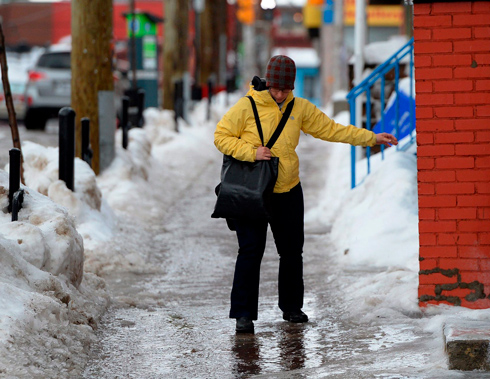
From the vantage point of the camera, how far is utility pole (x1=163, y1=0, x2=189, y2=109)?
20.4 m

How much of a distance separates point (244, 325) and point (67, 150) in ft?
10.2

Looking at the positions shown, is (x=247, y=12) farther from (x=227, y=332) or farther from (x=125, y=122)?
(x=227, y=332)

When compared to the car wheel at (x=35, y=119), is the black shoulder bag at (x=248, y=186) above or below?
below

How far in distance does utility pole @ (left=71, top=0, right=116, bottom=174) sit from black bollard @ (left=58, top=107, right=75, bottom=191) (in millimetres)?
1907

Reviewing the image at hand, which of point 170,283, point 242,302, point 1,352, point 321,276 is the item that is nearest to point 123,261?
point 170,283

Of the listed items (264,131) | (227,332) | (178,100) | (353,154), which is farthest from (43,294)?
(178,100)

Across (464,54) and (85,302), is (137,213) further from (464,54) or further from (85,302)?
(464,54)

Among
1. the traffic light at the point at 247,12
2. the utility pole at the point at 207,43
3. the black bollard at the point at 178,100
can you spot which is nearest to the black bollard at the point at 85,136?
the black bollard at the point at 178,100

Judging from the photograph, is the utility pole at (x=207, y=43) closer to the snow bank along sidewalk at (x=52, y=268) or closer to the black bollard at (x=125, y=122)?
the black bollard at (x=125, y=122)

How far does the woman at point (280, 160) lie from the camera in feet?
17.8

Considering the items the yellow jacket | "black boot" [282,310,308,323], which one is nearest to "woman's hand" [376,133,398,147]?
the yellow jacket

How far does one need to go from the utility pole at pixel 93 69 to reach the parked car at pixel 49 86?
9.99m

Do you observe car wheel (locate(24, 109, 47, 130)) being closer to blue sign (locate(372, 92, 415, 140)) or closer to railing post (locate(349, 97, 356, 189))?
blue sign (locate(372, 92, 415, 140))

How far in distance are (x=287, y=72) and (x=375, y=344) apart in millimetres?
1583
